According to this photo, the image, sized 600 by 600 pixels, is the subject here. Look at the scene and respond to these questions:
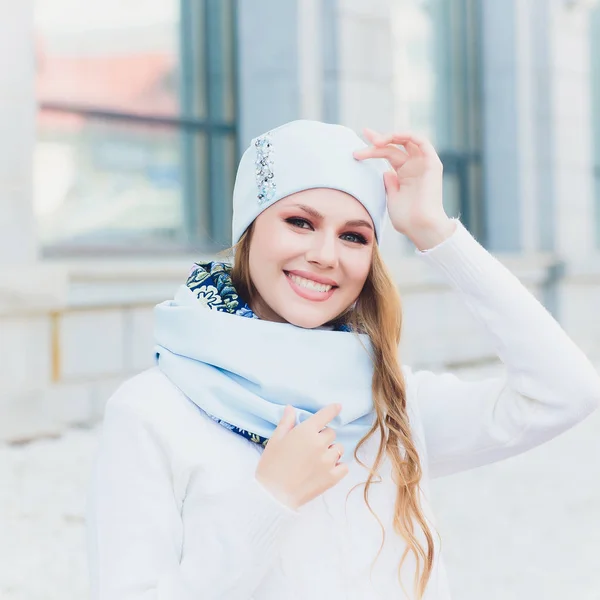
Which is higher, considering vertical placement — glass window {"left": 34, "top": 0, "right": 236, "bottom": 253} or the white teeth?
glass window {"left": 34, "top": 0, "right": 236, "bottom": 253}

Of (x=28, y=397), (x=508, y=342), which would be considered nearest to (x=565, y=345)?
(x=508, y=342)

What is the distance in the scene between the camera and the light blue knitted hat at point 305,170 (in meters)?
1.56

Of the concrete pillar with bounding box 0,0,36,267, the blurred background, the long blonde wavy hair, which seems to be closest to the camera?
the long blonde wavy hair

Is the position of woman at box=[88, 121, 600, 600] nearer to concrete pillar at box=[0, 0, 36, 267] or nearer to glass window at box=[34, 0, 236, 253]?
concrete pillar at box=[0, 0, 36, 267]

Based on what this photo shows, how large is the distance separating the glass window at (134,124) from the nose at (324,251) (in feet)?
13.8

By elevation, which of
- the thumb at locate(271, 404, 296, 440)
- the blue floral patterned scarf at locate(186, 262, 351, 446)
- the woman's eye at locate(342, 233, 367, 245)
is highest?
the woman's eye at locate(342, 233, 367, 245)

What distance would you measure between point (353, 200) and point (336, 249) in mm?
112

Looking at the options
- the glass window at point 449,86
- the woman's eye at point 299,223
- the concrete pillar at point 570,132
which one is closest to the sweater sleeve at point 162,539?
the woman's eye at point 299,223

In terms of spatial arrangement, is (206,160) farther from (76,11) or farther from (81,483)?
(81,483)

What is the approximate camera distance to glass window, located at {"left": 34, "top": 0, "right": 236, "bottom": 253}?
5.73 meters

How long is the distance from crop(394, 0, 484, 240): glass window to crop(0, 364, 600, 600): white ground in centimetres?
460

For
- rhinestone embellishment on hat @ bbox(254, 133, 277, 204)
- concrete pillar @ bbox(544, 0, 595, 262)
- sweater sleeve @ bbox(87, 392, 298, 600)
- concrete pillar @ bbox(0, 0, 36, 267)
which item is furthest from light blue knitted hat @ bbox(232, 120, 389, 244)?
concrete pillar @ bbox(544, 0, 595, 262)

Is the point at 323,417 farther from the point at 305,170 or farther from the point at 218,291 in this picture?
the point at 305,170

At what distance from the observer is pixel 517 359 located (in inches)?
61.9
